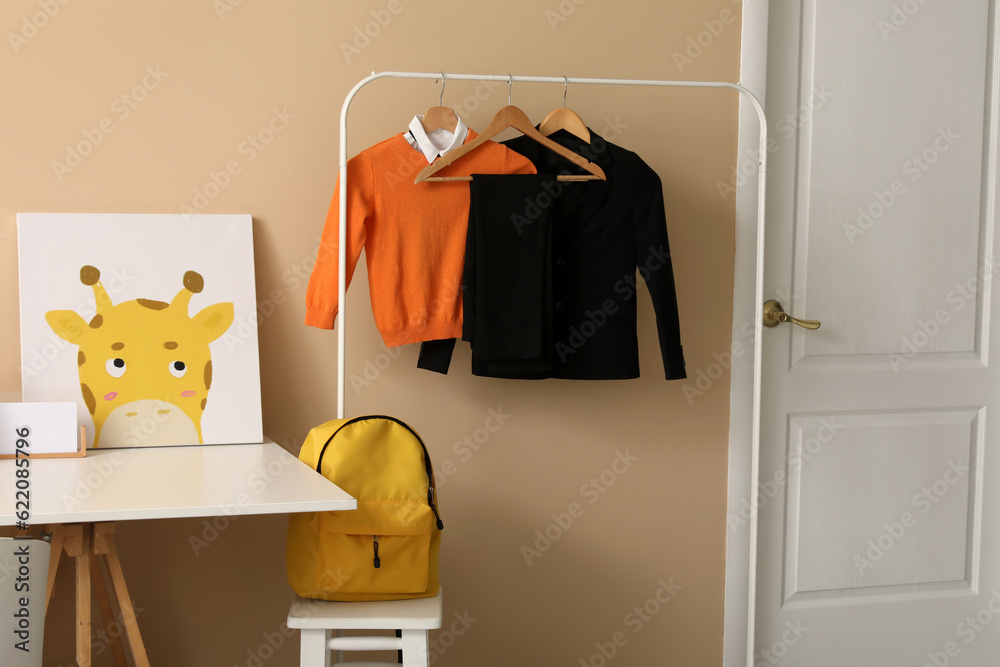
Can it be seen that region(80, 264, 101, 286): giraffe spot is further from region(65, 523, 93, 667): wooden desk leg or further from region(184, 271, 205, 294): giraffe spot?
region(65, 523, 93, 667): wooden desk leg

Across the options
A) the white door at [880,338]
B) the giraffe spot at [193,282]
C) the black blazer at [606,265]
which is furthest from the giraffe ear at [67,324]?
the white door at [880,338]

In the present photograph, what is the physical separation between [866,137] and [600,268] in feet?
3.09

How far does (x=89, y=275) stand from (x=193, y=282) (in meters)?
0.22

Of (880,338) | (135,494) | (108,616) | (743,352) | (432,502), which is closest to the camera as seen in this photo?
(135,494)

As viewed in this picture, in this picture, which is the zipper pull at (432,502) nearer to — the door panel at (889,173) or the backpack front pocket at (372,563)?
the backpack front pocket at (372,563)

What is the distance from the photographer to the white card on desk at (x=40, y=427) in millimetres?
1563

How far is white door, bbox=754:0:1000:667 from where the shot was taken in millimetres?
2229

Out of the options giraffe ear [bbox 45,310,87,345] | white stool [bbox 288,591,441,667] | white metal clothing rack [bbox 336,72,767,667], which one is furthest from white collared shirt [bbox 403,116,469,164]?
white stool [bbox 288,591,441,667]

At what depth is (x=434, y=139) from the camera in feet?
6.14

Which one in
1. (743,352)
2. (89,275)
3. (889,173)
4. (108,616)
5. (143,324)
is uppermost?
(889,173)

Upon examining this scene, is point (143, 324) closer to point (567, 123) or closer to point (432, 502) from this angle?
point (432, 502)

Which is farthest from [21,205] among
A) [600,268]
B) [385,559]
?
[600,268]

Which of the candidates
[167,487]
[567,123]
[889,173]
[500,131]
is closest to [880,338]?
[889,173]

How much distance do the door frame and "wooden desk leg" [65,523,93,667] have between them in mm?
1538
